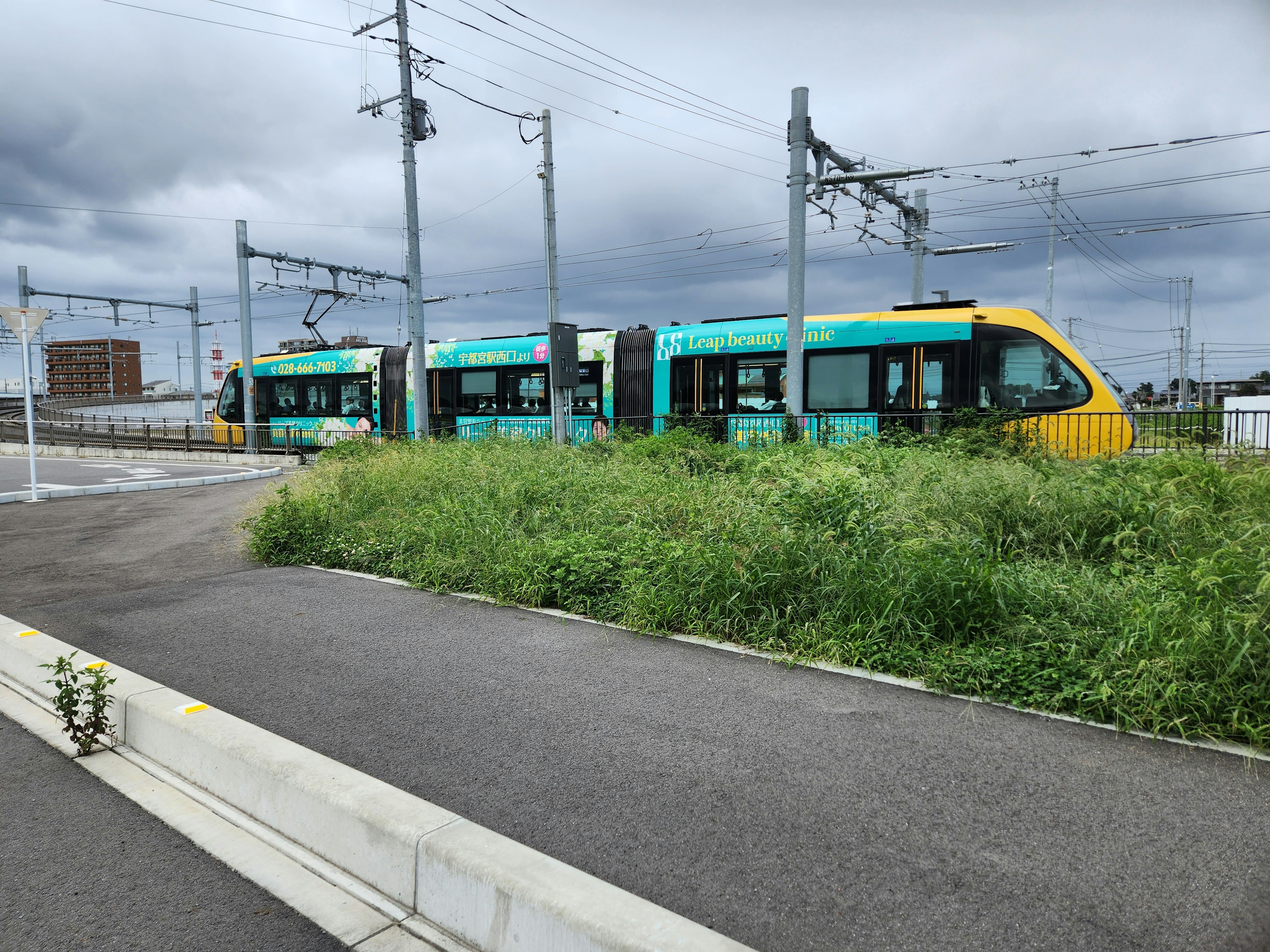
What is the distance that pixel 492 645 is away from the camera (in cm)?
502

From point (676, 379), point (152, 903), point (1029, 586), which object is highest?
point (676, 379)

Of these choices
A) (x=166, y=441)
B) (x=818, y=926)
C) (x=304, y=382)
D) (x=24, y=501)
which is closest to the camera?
(x=818, y=926)

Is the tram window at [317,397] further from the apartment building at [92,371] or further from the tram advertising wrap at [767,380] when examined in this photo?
the apartment building at [92,371]

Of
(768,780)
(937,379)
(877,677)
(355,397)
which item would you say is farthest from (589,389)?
(768,780)

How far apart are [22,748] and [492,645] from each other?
8.00ft

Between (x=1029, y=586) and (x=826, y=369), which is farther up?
(x=826, y=369)

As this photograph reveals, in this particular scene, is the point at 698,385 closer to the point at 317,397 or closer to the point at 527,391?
the point at 527,391

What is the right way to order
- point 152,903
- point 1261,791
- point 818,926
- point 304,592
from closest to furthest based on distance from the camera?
1. point 818,926
2. point 152,903
3. point 1261,791
4. point 304,592

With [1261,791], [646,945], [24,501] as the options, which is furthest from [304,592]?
[24,501]

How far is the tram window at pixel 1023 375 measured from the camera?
14.4m

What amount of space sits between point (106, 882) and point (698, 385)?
16.1 meters

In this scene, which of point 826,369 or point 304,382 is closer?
point 826,369

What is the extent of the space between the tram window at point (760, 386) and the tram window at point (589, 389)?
384 centimetres

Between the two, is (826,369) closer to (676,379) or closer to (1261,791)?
(676,379)
